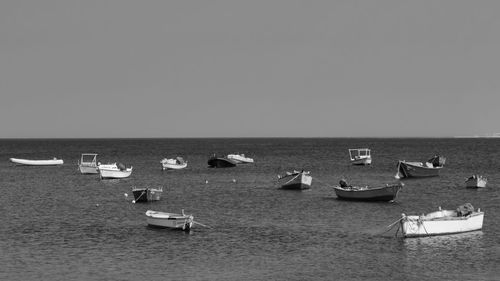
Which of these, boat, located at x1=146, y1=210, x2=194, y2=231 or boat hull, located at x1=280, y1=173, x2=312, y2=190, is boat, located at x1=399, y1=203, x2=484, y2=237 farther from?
boat hull, located at x1=280, y1=173, x2=312, y2=190

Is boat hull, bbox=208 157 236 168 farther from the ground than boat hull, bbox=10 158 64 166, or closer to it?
farther from the ground

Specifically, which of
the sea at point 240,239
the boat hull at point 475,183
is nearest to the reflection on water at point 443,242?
the sea at point 240,239

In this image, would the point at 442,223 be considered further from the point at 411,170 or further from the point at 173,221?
the point at 411,170

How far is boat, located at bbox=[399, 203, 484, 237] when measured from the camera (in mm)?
50812

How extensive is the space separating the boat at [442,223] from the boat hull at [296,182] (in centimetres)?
3486

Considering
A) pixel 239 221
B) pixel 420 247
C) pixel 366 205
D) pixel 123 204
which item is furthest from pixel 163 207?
pixel 420 247

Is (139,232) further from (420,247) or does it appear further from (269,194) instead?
(269,194)

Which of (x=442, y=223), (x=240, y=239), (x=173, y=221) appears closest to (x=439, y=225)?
(x=442, y=223)

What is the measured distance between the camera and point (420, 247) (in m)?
48.0

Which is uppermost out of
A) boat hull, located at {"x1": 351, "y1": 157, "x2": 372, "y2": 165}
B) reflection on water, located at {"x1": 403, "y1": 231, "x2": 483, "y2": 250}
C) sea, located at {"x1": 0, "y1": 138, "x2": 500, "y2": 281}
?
boat hull, located at {"x1": 351, "y1": 157, "x2": 372, "y2": 165}

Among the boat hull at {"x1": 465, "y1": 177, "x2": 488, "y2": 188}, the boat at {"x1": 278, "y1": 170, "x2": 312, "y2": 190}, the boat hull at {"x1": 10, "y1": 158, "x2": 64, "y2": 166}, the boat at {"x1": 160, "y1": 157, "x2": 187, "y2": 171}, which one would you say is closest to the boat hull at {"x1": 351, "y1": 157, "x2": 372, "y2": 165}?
the boat at {"x1": 160, "y1": 157, "x2": 187, "y2": 171}

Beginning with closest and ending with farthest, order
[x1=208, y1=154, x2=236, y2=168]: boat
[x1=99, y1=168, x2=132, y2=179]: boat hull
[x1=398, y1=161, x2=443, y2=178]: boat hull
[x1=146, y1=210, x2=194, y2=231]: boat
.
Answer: [x1=146, y1=210, x2=194, y2=231]: boat
[x1=398, y1=161, x2=443, y2=178]: boat hull
[x1=99, y1=168, x2=132, y2=179]: boat hull
[x1=208, y1=154, x2=236, y2=168]: boat

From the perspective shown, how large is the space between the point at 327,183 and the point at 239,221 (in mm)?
42967

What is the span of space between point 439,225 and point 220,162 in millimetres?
93752
